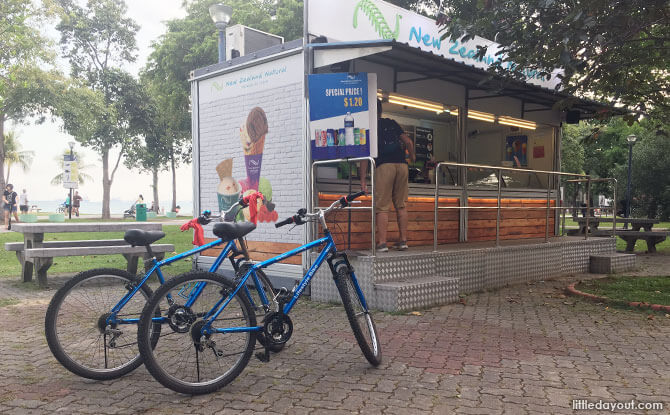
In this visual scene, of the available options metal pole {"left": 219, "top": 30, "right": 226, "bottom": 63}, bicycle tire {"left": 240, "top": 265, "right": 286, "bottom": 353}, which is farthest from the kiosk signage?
bicycle tire {"left": 240, "top": 265, "right": 286, "bottom": 353}

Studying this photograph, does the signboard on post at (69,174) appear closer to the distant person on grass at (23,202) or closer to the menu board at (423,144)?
the distant person on grass at (23,202)

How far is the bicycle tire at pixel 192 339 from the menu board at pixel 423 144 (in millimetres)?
6940

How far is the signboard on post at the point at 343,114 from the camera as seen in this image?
661 cm

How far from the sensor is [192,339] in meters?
3.44

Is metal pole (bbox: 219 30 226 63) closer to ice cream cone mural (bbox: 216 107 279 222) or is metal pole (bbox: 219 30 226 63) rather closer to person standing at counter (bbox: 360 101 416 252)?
ice cream cone mural (bbox: 216 107 279 222)

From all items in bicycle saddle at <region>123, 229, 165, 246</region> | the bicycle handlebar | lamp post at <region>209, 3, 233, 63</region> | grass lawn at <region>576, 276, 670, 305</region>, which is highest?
lamp post at <region>209, 3, 233, 63</region>

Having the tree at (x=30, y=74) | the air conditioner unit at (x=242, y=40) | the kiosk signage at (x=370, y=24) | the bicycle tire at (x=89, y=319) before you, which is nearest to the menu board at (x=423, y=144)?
the kiosk signage at (x=370, y=24)

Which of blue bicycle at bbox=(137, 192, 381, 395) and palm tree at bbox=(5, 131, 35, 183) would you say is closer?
blue bicycle at bbox=(137, 192, 381, 395)

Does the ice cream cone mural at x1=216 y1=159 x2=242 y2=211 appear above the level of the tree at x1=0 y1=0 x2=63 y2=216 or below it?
below

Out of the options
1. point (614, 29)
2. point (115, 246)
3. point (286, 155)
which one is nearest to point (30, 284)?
point (115, 246)

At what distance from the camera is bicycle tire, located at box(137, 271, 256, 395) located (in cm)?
330

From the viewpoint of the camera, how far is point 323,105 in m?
6.79

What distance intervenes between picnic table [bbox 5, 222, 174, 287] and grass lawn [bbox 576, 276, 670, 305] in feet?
19.4

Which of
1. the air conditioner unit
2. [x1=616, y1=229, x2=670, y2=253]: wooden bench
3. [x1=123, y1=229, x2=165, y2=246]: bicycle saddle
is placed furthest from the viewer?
[x1=616, y1=229, x2=670, y2=253]: wooden bench
